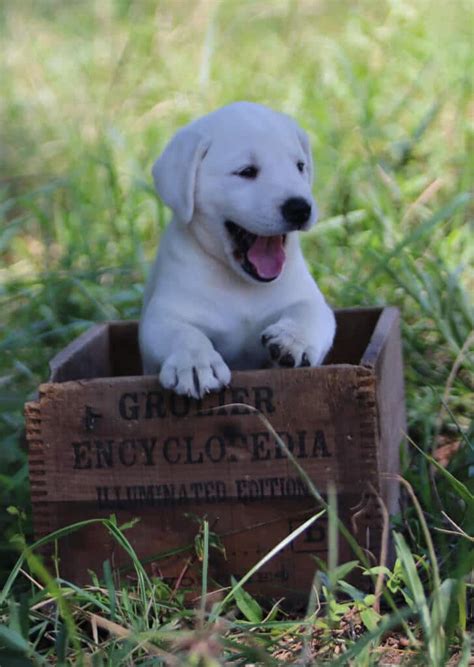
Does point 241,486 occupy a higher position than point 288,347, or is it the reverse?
point 288,347

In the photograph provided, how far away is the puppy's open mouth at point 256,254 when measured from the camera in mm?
2643

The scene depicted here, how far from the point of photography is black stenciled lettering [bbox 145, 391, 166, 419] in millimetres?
2398

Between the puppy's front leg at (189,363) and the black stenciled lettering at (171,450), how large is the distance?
0.42 ft

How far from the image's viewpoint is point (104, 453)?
2.43 meters

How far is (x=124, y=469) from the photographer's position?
7.98ft

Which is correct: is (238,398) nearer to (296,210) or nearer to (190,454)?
(190,454)

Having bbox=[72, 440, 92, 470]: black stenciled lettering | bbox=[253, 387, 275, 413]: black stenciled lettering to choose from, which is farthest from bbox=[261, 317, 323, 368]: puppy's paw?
bbox=[72, 440, 92, 470]: black stenciled lettering

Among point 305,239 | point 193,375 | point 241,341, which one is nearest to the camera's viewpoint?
point 193,375

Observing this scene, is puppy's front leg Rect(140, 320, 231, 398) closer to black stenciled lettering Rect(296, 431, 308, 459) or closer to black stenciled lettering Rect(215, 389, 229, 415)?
black stenciled lettering Rect(215, 389, 229, 415)

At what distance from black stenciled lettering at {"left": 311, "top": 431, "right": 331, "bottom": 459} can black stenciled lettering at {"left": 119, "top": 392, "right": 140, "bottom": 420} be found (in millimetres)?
377

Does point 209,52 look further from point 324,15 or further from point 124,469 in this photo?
point 124,469

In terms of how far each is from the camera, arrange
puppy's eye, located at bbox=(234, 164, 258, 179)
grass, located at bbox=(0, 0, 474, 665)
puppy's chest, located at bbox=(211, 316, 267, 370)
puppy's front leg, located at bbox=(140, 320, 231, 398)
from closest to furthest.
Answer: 1. grass, located at bbox=(0, 0, 474, 665)
2. puppy's front leg, located at bbox=(140, 320, 231, 398)
3. puppy's eye, located at bbox=(234, 164, 258, 179)
4. puppy's chest, located at bbox=(211, 316, 267, 370)

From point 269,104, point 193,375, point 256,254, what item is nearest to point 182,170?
point 256,254

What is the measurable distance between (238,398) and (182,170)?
58 centimetres
